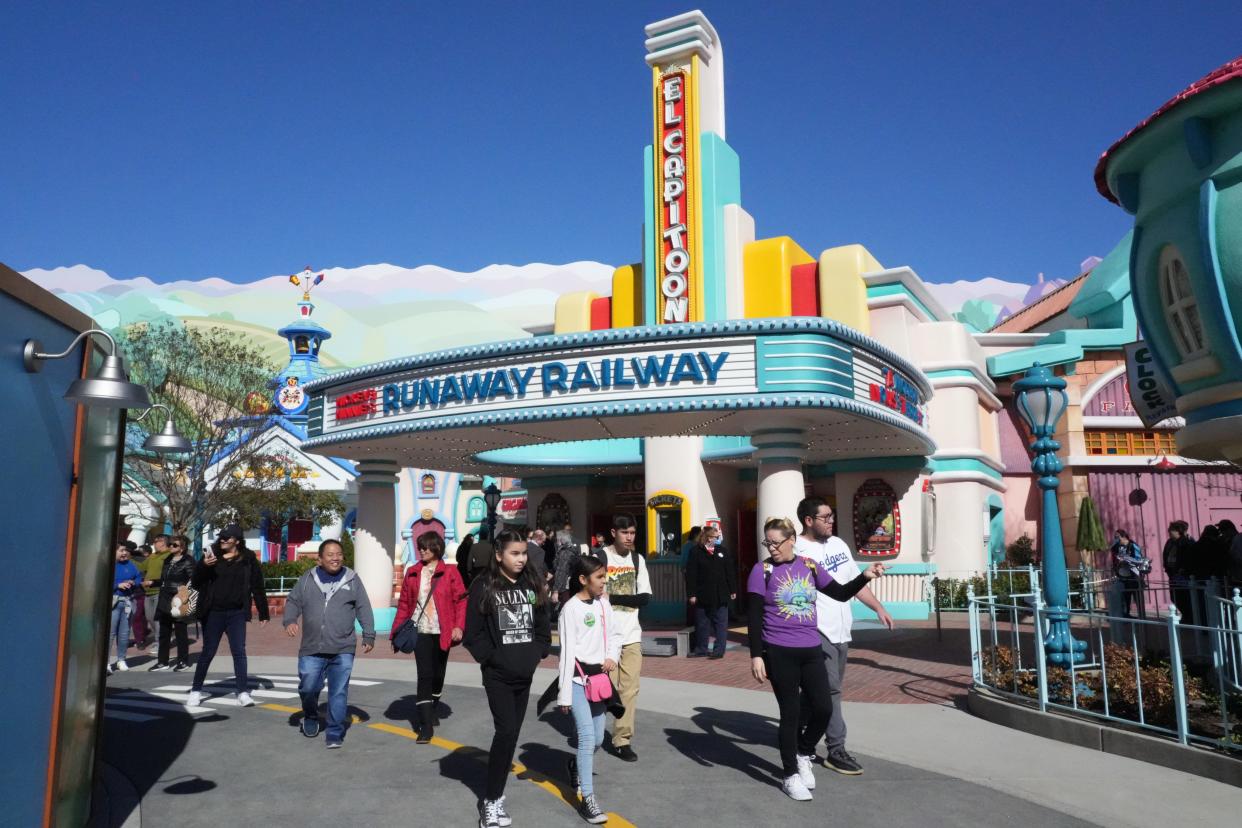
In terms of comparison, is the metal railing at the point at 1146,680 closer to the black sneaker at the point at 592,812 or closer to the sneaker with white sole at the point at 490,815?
the black sneaker at the point at 592,812

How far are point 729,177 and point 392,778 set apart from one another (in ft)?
56.3

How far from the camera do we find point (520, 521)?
1260 inches

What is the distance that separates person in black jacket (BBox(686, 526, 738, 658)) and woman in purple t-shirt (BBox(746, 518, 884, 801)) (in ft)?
21.9

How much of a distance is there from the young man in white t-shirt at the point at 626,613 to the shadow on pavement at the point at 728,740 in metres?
0.53

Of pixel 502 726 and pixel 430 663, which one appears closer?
pixel 502 726

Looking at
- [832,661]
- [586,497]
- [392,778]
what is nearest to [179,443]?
[392,778]

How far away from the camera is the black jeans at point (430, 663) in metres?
8.22

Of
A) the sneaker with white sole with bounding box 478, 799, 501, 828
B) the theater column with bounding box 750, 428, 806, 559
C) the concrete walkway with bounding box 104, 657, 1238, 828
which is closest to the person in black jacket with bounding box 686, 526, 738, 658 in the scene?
the theater column with bounding box 750, 428, 806, 559

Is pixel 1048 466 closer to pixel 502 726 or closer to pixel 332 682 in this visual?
pixel 502 726

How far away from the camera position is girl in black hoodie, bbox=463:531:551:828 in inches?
223

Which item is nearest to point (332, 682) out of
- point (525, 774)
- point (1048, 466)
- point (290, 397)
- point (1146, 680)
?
point (525, 774)

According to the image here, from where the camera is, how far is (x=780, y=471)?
14.5 meters

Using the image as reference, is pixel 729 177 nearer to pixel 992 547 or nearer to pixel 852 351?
pixel 852 351

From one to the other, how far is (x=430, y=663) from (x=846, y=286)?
14959 millimetres
